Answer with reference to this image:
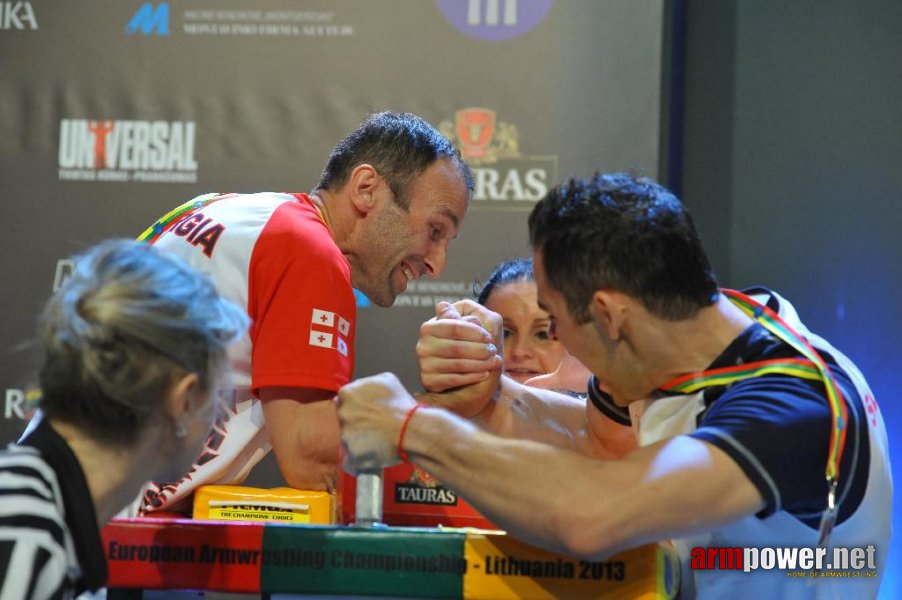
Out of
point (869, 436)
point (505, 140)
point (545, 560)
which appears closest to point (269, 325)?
point (545, 560)

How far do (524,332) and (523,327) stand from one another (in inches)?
0.6

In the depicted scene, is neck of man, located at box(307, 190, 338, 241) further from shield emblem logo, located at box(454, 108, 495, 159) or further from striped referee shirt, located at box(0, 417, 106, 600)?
striped referee shirt, located at box(0, 417, 106, 600)

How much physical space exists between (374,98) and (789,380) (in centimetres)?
223

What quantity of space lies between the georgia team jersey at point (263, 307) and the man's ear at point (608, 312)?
62cm

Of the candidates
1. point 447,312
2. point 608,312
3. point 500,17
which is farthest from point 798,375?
point 500,17

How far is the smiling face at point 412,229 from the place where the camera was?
257 centimetres

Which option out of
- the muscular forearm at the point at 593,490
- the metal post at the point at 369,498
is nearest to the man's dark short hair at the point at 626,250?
the muscular forearm at the point at 593,490

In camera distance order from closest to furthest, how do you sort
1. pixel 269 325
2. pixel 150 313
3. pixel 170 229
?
pixel 150 313
pixel 269 325
pixel 170 229

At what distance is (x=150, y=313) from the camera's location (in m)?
1.38

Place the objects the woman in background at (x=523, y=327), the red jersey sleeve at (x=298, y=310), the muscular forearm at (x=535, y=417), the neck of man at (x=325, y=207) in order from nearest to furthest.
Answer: the red jersey sleeve at (x=298, y=310) < the muscular forearm at (x=535, y=417) < the neck of man at (x=325, y=207) < the woman in background at (x=523, y=327)

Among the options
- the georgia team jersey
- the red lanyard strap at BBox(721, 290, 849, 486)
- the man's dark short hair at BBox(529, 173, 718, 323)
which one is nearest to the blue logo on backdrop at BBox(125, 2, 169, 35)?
the georgia team jersey

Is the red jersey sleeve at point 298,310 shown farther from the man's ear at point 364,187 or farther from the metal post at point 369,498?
the metal post at point 369,498

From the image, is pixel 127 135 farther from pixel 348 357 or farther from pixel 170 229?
pixel 348 357

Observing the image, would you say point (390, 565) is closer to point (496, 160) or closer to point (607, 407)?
point (607, 407)
